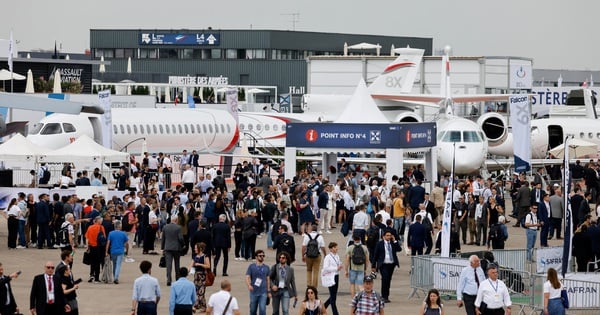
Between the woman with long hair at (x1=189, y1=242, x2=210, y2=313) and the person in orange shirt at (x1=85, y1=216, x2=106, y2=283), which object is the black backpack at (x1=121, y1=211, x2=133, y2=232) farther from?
the woman with long hair at (x1=189, y1=242, x2=210, y2=313)

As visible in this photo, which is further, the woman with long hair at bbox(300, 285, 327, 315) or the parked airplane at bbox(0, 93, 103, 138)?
the parked airplane at bbox(0, 93, 103, 138)

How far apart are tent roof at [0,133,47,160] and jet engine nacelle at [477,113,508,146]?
64.9 feet

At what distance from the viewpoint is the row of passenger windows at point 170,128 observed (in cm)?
4956

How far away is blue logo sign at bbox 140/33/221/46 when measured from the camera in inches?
4621

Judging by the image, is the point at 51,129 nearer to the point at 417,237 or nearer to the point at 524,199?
the point at 524,199

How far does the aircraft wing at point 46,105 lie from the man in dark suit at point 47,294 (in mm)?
5605

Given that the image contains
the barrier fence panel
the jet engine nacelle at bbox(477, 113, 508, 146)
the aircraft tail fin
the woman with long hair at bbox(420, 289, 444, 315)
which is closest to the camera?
the woman with long hair at bbox(420, 289, 444, 315)

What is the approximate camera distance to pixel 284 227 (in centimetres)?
2189

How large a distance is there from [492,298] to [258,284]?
3.50 meters

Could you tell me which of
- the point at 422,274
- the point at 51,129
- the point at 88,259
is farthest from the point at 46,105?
the point at 51,129

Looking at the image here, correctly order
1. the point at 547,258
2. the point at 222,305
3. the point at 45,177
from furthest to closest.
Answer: the point at 45,177, the point at 547,258, the point at 222,305

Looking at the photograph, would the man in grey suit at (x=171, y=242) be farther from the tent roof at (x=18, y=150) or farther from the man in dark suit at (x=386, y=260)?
the tent roof at (x=18, y=150)

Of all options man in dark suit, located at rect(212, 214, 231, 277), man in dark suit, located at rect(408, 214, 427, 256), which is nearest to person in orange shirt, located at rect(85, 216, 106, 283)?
man in dark suit, located at rect(212, 214, 231, 277)

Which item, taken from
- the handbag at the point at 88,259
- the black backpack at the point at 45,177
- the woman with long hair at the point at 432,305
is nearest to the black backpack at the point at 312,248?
the handbag at the point at 88,259
